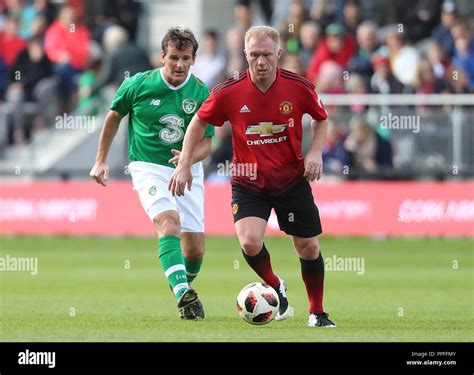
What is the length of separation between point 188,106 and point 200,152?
0.76 metres

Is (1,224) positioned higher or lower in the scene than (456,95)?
lower

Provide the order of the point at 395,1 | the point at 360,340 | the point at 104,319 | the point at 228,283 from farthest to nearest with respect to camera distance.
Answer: the point at 395,1, the point at 228,283, the point at 104,319, the point at 360,340

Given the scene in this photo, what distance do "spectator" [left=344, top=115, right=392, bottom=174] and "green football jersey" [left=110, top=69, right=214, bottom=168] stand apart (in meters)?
12.0

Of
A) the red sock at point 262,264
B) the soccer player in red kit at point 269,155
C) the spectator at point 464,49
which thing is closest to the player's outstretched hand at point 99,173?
the soccer player in red kit at point 269,155

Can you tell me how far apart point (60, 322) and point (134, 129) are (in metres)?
2.06

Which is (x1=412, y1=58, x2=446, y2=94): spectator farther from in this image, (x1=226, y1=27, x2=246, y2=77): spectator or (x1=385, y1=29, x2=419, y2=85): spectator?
(x1=226, y1=27, x2=246, y2=77): spectator

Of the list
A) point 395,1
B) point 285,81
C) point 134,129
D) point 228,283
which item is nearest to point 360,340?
point 285,81

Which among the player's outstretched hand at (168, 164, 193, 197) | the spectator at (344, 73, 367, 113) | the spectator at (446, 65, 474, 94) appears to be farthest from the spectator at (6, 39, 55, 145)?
the player's outstretched hand at (168, 164, 193, 197)

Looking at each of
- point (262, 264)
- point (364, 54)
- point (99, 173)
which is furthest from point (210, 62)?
point (262, 264)

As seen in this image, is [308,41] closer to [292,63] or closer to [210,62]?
[292,63]

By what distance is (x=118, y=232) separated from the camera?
24.6 meters

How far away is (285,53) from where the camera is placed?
25.9m
